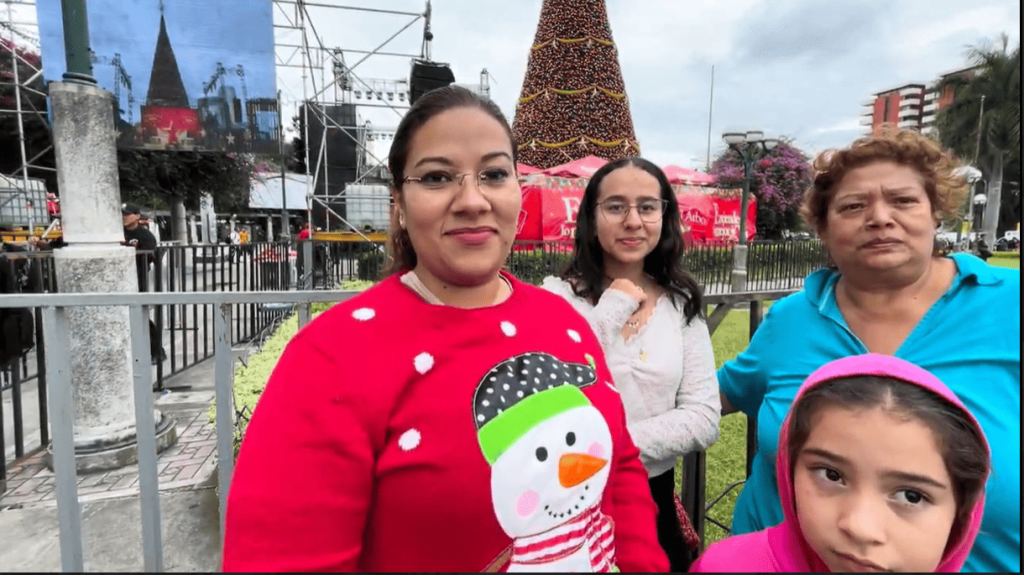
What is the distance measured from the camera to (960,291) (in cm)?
147

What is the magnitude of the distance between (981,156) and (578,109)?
2383cm

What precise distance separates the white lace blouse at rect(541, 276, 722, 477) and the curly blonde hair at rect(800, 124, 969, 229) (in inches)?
25.1

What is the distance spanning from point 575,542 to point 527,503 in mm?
165

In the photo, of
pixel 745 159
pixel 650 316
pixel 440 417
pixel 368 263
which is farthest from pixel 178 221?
pixel 440 417

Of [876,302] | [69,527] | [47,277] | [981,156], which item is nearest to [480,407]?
[876,302]

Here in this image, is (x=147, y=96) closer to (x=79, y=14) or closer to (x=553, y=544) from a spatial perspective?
(x=79, y=14)

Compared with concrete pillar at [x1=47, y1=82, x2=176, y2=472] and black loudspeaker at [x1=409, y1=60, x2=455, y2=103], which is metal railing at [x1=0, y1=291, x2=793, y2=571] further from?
black loudspeaker at [x1=409, y1=60, x2=455, y2=103]

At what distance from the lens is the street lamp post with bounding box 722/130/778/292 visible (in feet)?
38.4

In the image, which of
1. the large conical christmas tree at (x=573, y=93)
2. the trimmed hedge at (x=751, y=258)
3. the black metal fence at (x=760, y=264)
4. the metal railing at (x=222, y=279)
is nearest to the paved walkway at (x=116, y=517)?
the metal railing at (x=222, y=279)

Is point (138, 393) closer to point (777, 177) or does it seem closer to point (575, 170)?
point (575, 170)

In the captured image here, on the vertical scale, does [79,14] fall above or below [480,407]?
above

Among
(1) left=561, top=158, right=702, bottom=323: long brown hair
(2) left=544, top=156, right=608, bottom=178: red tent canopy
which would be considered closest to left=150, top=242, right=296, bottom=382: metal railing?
(1) left=561, top=158, right=702, bottom=323: long brown hair

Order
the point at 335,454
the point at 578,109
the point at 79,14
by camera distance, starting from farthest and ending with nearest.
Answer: the point at 578,109
the point at 79,14
the point at 335,454

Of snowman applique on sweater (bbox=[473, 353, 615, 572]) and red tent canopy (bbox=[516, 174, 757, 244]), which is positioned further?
red tent canopy (bbox=[516, 174, 757, 244])
